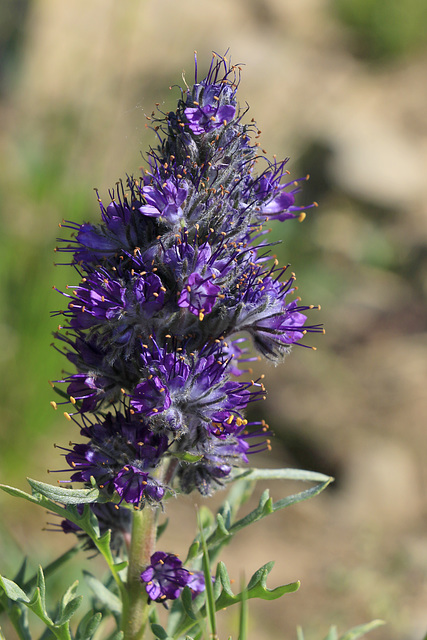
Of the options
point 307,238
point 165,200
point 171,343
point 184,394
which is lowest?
point 184,394

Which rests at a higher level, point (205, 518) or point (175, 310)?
point (175, 310)

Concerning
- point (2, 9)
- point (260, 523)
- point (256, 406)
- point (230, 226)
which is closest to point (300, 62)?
point (2, 9)

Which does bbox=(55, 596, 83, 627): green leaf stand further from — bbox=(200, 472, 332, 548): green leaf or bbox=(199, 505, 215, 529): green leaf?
bbox=(199, 505, 215, 529): green leaf

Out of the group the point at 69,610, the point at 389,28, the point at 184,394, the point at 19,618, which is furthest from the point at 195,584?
the point at 389,28

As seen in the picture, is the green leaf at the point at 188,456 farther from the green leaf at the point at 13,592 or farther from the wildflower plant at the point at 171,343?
the green leaf at the point at 13,592

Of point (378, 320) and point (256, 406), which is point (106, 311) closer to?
point (256, 406)

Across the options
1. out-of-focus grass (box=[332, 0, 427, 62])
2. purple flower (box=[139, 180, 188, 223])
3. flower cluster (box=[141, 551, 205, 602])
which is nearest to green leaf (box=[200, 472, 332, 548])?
flower cluster (box=[141, 551, 205, 602])

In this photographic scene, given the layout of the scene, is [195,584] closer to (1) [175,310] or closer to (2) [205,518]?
(2) [205,518]
